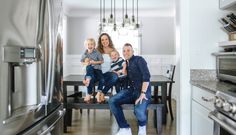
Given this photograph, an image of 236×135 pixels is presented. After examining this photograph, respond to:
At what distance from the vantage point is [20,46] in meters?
1.24

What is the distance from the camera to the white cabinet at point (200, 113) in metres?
2.15

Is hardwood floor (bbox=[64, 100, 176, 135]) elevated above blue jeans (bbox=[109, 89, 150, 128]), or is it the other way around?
blue jeans (bbox=[109, 89, 150, 128])

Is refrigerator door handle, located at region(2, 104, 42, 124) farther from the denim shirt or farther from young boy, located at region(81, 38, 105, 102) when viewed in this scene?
young boy, located at region(81, 38, 105, 102)

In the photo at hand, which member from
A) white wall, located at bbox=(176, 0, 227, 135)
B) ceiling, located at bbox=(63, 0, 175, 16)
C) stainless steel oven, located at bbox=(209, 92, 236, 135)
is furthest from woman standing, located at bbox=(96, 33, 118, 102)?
stainless steel oven, located at bbox=(209, 92, 236, 135)

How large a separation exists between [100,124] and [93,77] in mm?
921

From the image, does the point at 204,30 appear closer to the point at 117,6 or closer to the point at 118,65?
the point at 118,65

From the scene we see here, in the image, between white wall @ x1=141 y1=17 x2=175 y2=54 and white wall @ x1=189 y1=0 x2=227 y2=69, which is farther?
white wall @ x1=141 y1=17 x2=175 y2=54

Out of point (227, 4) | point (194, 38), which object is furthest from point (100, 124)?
point (227, 4)

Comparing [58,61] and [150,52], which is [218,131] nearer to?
[58,61]

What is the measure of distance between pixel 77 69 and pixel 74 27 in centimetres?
116

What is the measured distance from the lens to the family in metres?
3.93

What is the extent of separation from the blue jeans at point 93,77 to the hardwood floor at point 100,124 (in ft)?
1.97

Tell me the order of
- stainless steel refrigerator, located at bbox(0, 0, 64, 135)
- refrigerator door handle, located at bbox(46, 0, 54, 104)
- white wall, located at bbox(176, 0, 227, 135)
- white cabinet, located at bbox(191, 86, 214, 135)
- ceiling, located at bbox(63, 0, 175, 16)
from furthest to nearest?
ceiling, located at bbox(63, 0, 175, 16), white wall, located at bbox(176, 0, 227, 135), white cabinet, located at bbox(191, 86, 214, 135), refrigerator door handle, located at bbox(46, 0, 54, 104), stainless steel refrigerator, located at bbox(0, 0, 64, 135)

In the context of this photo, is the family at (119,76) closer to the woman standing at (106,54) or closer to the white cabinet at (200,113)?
the woman standing at (106,54)
